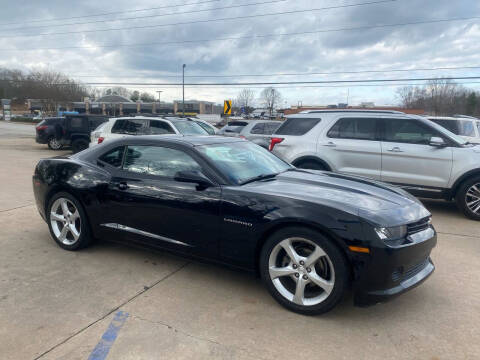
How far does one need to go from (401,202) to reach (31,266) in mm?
3910

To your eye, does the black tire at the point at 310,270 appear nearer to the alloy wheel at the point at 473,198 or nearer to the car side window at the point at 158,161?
the car side window at the point at 158,161

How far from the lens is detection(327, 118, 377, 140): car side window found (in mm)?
7047

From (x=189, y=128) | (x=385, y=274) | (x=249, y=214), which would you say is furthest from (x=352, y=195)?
(x=189, y=128)

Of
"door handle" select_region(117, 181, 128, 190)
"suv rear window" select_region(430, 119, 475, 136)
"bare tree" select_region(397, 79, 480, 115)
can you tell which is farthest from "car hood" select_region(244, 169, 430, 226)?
"bare tree" select_region(397, 79, 480, 115)

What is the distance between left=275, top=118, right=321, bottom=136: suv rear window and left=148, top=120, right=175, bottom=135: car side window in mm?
3410

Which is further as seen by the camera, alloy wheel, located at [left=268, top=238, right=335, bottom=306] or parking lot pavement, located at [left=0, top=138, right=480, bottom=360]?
alloy wheel, located at [left=268, top=238, right=335, bottom=306]

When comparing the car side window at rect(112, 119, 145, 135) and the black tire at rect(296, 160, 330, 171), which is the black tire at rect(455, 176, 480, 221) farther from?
the car side window at rect(112, 119, 145, 135)

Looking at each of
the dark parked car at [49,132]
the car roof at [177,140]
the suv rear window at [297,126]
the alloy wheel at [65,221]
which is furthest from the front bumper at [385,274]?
the dark parked car at [49,132]

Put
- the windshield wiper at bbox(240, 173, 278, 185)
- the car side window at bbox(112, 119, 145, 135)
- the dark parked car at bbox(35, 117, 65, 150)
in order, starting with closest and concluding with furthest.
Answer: the windshield wiper at bbox(240, 173, 278, 185)
the car side window at bbox(112, 119, 145, 135)
the dark parked car at bbox(35, 117, 65, 150)

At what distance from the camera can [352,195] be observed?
3.31 meters

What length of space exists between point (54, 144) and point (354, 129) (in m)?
15.1

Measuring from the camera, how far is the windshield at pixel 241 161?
3.70m

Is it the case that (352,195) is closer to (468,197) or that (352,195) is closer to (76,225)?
(76,225)

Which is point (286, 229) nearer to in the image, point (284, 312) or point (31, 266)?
point (284, 312)
